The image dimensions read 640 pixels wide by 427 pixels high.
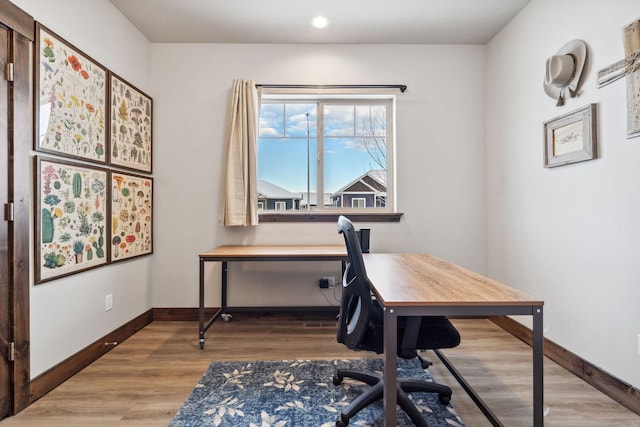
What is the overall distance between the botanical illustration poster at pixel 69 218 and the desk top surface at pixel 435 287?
1820 millimetres

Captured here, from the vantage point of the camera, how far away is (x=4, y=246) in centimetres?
155

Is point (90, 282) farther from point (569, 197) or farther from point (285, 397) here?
point (569, 197)

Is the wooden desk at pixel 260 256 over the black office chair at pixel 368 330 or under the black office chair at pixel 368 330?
over

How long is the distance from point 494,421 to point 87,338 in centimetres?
242

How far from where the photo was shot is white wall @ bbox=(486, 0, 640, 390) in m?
1.67

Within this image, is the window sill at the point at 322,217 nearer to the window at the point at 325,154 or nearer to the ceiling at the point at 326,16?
the window at the point at 325,154

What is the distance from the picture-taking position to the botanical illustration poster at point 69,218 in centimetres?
175

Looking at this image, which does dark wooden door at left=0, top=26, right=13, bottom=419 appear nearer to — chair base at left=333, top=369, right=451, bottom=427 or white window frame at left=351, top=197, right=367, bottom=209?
chair base at left=333, top=369, right=451, bottom=427

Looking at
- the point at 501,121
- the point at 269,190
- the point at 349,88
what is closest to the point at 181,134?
the point at 269,190

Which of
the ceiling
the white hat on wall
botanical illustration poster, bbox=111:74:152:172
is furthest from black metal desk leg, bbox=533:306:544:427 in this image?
botanical illustration poster, bbox=111:74:152:172

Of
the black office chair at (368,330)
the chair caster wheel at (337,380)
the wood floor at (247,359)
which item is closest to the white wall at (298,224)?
the wood floor at (247,359)

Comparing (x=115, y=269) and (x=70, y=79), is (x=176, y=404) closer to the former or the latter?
(x=115, y=269)

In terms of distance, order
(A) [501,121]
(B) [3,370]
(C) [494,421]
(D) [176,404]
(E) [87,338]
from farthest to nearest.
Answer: (A) [501,121] < (E) [87,338] < (D) [176,404] < (B) [3,370] < (C) [494,421]

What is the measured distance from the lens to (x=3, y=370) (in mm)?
1542
